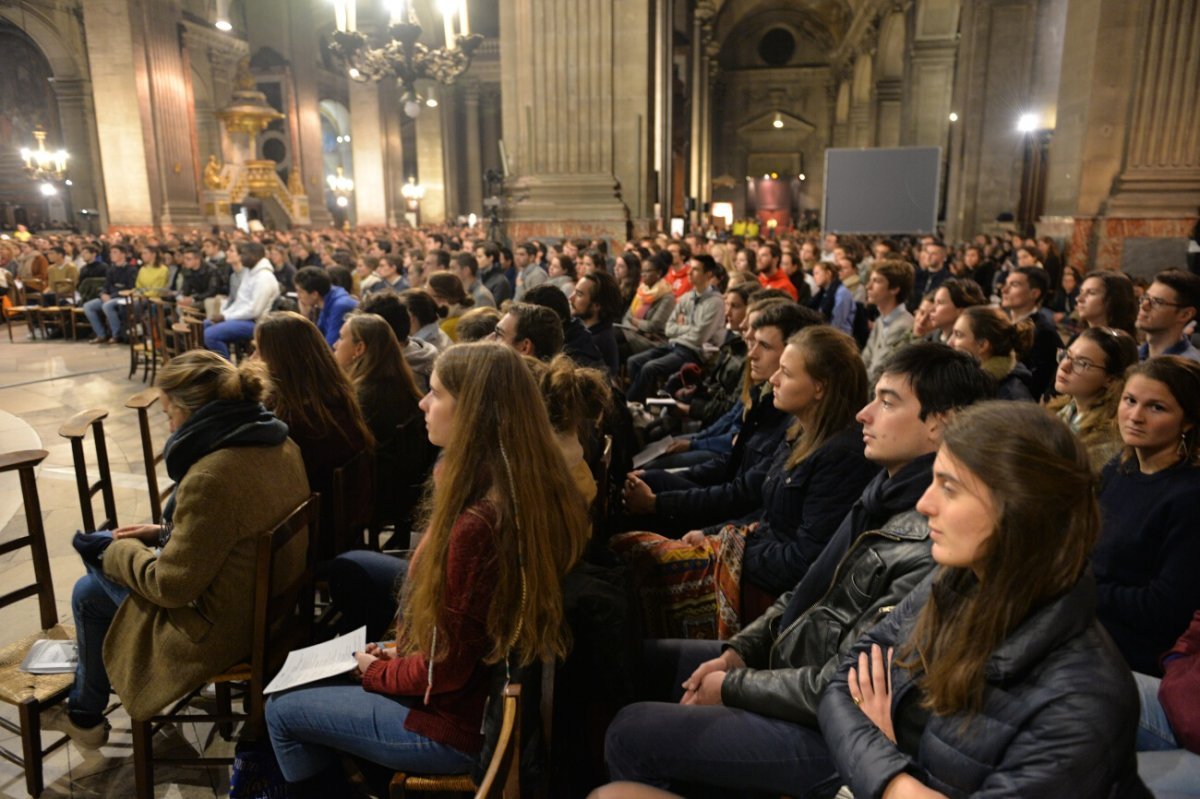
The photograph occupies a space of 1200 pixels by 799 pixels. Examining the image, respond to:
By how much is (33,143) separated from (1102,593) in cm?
3210

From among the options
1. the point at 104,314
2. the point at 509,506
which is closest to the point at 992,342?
the point at 509,506

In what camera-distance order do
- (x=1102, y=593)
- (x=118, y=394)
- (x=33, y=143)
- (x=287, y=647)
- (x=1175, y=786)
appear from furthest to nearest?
1. (x=33, y=143)
2. (x=118, y=394)
3. (x=287, y=647)
4. (x=1102, y=593)
5. (x=1175, y=786)

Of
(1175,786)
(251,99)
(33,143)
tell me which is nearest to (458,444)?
(1175,786)

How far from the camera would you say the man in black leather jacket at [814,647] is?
1.85 m

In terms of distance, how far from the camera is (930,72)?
62.6 feet

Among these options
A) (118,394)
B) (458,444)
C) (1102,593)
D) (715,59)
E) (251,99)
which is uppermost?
(715,59)

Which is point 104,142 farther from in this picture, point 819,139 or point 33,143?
point 819,139

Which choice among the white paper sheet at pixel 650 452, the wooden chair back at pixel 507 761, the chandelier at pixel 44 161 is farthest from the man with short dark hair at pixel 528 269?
the chandelier at pixel 44 161

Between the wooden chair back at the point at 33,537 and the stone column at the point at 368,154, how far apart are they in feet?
71.8

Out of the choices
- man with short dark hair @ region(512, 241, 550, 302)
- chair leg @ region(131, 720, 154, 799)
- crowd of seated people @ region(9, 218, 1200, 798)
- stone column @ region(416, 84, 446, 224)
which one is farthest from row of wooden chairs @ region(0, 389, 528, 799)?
stone column @ region(416, 84, 446, 224)

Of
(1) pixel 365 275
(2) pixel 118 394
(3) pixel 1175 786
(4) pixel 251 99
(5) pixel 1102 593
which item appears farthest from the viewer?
(4) pixel 251 99

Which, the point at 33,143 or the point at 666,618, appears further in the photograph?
the point at 33,143

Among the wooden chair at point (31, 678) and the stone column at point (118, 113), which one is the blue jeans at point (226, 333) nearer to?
the wooden chair at point (31, 678)

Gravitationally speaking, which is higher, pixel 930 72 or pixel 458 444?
pixel 930 72
